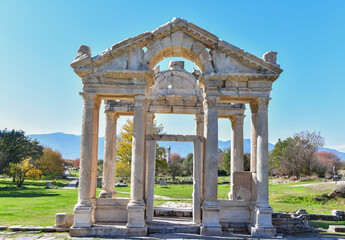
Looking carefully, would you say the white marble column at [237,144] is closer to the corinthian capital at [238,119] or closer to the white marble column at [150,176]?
the corinthian capital at [238,119]

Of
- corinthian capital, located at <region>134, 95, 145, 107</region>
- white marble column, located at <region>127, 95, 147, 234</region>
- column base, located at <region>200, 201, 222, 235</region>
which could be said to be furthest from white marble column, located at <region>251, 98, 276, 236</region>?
corinthian capital, located at <region>134, 95, 145, 107</region>

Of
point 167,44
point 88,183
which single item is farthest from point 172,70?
point 88,183

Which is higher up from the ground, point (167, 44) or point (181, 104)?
point (167, 44)

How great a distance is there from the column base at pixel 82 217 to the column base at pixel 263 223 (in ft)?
23.3

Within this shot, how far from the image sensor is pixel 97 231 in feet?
43.2

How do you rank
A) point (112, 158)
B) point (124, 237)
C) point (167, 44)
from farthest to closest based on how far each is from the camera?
point (112, 158) < point (167, 44) < point (124, 237)

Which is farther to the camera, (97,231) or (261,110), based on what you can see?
(261,110)

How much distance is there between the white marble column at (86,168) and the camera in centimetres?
1330

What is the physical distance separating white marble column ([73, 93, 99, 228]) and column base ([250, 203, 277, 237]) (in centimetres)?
718

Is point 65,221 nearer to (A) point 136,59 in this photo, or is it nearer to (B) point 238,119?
(A) point 136,59

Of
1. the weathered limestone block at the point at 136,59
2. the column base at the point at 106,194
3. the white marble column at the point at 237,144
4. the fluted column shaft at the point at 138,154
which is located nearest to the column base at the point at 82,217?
the fluted column shaft at the point at 138,154

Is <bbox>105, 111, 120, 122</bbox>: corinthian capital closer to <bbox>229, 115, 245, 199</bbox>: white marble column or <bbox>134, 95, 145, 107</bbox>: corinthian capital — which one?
<bbox>134, 95, 145, 107</bbox>: corinthian capital

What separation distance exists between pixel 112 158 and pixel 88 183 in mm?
4568

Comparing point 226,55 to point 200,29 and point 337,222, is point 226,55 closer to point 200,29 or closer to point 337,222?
point 200,29
